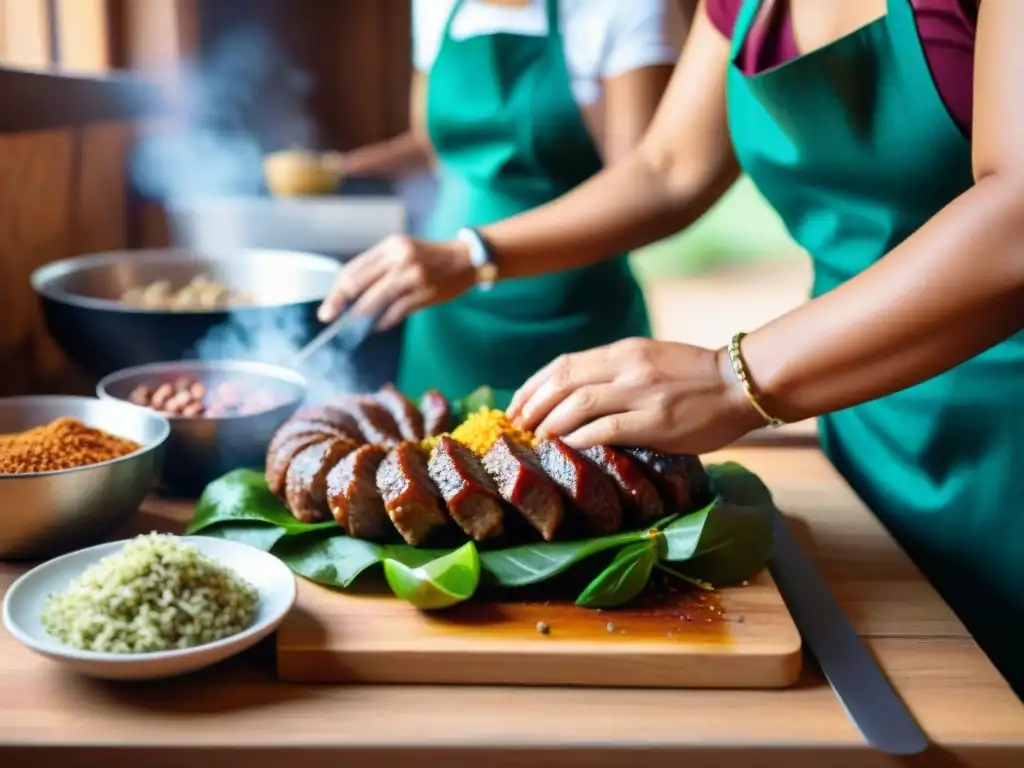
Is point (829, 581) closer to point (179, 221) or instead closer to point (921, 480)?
point (921, 480)

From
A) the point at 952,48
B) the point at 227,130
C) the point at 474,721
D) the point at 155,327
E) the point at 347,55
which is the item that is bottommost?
the point at 474,721

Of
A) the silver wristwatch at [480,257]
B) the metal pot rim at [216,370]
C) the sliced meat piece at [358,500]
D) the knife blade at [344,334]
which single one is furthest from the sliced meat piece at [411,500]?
the silver wristwatch at [480,257]

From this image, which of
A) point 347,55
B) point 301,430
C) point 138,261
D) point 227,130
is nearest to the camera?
point 301,430

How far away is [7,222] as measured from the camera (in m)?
2.12

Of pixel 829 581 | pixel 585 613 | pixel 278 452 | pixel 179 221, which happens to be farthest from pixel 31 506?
pixel 179 221

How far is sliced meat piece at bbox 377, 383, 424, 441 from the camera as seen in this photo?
1551 millimetres

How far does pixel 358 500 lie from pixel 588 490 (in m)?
0.28

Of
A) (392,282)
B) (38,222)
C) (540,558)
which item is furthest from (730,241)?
(540,558)

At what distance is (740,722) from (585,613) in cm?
23

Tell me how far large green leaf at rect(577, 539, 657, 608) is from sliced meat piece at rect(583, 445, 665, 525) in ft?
0.36

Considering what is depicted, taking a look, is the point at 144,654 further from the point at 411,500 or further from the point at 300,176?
the point at 300,176

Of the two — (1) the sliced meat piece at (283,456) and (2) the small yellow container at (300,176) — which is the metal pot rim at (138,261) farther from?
(2) the small yellow container at (300,176)

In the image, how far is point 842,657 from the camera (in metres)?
1.14

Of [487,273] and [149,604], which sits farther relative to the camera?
[487,273]
